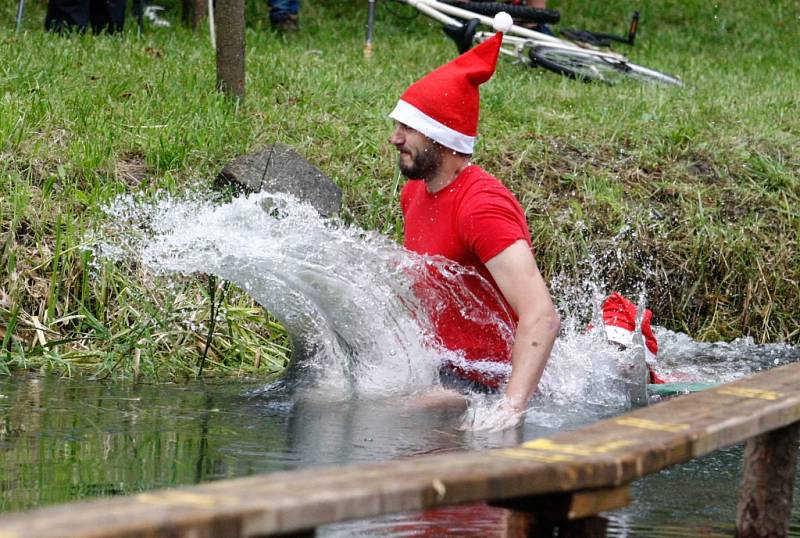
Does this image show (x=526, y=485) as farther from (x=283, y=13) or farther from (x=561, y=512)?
(x=283, y=13)

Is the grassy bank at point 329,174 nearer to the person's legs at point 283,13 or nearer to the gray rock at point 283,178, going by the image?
the gray rock at point 283,178

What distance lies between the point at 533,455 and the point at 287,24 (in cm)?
1093

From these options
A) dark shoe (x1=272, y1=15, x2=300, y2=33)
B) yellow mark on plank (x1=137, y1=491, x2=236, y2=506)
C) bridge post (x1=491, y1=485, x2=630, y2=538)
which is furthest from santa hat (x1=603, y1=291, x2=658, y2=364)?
dark shoe (x1=272, y1=15, x2=300, y2=33)

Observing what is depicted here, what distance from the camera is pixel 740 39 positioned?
15.2 metres

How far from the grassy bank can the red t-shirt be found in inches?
58.4

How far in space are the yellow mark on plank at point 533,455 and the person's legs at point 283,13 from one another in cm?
1087

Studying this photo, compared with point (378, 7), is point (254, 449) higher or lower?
higher

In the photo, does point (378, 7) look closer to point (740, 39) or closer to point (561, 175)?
point (740, 39)

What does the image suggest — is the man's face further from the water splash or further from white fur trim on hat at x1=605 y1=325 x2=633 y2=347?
white fur trim on hat at x1=605 y1=325 x2=633 y2=347

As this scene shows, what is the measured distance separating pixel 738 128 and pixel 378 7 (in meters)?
7.35

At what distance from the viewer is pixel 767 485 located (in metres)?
3.50

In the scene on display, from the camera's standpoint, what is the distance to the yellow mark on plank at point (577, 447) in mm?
2754

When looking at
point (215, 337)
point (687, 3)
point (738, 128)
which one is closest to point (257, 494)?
point (215, 337)

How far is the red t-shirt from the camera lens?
4.70 metres
